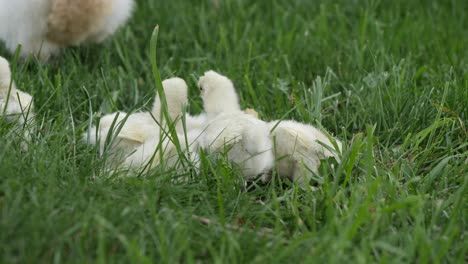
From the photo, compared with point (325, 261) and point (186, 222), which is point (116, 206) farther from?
point (325, 261)

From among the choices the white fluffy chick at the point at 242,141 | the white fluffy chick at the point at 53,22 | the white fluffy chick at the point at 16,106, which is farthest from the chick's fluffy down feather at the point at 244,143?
the white fluffy chick at the point at 53,22

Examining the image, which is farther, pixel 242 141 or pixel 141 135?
pixel 141 135

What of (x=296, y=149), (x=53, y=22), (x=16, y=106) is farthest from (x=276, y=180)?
(x=53, y=22)

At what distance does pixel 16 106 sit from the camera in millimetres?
2514

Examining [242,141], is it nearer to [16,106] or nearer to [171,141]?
[171,141]

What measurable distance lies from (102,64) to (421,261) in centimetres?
206

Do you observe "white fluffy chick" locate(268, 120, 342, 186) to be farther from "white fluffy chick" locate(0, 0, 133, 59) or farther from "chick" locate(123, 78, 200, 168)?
"white fluffy chick" locate(0, 0, 133, 59)

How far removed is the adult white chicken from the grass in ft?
0.21

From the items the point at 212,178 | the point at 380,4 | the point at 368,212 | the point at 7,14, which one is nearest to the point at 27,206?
the point at 212,178

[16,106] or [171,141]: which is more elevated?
[16,106]

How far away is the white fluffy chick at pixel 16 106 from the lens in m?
2.38

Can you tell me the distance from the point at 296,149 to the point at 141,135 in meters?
0.50

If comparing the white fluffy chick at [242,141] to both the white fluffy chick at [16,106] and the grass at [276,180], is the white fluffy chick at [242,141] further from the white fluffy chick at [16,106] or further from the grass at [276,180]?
the white fluffy chick at [16,106]

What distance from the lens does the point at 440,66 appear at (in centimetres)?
339
